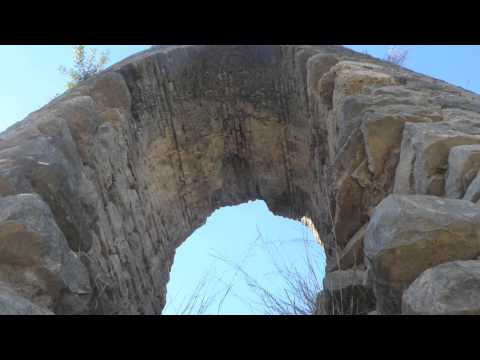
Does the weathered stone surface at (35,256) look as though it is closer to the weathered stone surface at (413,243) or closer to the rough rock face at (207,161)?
the rough rock face at (207,161)

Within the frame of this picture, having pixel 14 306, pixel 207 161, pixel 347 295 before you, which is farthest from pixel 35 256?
pixel 207 161

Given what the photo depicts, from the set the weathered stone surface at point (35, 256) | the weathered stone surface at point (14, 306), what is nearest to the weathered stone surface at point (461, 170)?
the weathered stone surface at point (14, 306)

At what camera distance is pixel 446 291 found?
3.88 feet

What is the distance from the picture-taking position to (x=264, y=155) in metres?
6.30

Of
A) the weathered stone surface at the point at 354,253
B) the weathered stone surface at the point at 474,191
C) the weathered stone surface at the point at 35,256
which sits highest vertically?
the weathered stone surface at the point at 474,191

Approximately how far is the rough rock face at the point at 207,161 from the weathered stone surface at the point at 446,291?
0.37 feet

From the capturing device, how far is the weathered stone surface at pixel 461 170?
186cm

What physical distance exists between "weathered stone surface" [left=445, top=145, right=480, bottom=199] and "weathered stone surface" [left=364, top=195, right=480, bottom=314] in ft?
1.11

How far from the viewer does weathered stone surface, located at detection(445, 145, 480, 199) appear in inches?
73.4

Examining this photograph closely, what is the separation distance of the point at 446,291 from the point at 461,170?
888mm
